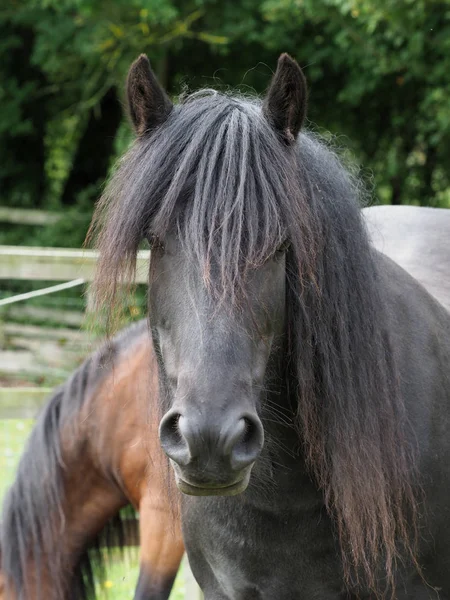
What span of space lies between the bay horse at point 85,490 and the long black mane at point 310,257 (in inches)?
56.6

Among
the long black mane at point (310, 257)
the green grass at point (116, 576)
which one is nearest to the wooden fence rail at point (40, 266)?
the green grass at point (116, 576)

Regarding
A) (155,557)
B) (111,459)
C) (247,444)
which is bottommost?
(155,557)

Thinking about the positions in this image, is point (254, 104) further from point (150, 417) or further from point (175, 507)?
point (175, 507)

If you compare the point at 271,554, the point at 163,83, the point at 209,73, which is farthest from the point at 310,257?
the point at 209,73

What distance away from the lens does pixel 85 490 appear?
150 inches

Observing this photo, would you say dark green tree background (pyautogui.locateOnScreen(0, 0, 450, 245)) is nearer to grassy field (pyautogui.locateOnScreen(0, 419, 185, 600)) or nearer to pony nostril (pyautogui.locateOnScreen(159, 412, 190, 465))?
grassy field (pyautogui.locateOnScreen(0, 419, 185, 600))

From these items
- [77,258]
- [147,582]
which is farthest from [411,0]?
[147,582]

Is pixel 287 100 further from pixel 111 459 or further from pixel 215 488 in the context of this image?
pixel 111 459

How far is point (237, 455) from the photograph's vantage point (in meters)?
1.77

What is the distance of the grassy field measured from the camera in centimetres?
399

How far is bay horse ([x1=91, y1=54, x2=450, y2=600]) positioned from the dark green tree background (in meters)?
5.14

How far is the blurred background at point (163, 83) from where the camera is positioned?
25.1 feet

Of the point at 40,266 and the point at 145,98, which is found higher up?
the point at 145,98

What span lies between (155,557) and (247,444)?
6.33 ft
